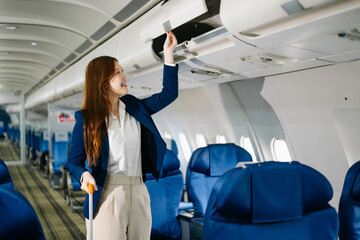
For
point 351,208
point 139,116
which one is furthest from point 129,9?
point 351,208

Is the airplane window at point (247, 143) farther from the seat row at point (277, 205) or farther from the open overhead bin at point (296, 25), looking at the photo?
the seat row at point (277, 205)

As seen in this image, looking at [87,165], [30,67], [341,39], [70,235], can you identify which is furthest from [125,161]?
[30,67]

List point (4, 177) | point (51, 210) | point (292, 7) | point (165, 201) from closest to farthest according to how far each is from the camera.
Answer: point (292, 7) → point (4, 177) → point (165, 201) → point (51, 210)

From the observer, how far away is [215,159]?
143 inches

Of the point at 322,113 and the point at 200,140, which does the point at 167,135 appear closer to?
the point at 200,140

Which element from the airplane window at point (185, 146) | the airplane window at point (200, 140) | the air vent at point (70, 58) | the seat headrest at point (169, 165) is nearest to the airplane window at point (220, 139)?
the airplane window at point (200, 140)

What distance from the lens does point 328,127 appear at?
3.44 m

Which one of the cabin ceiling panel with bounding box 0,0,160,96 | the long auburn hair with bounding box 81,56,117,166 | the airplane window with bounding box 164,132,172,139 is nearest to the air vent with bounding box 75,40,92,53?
the cabin ceiling panel with bounding box 0,0,160,96

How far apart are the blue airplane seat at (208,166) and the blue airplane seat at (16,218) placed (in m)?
2.27

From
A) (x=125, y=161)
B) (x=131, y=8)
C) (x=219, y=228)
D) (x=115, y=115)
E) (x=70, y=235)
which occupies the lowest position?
(x=70, y=235)

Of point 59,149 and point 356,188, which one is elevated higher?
point 356,188

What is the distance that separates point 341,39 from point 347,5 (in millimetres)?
558

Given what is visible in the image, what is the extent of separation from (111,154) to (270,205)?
0.82 meters

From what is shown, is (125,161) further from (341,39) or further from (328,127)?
(328,127)
